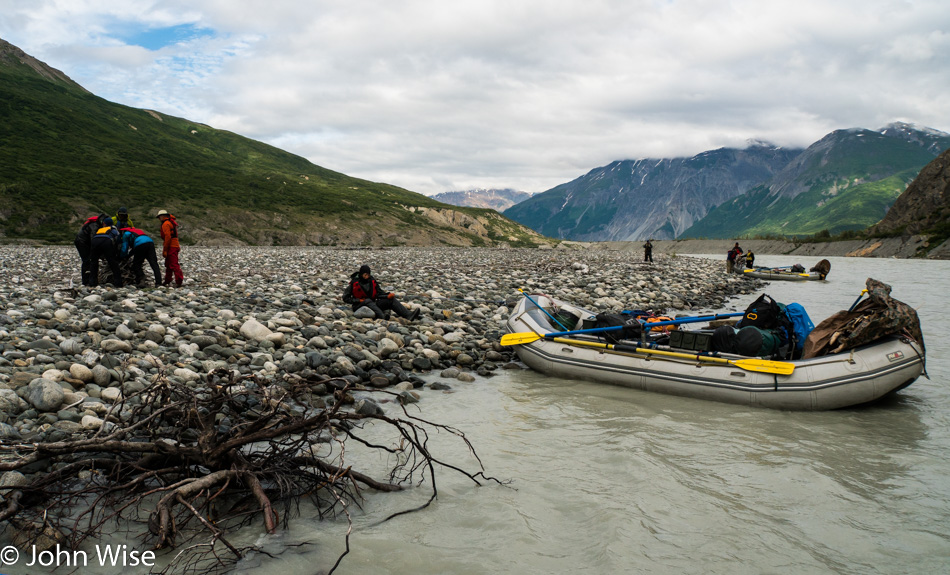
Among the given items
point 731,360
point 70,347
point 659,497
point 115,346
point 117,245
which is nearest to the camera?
point 659,497

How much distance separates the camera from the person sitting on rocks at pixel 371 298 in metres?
12.0

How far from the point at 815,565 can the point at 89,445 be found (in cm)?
575

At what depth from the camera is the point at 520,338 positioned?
1019cm

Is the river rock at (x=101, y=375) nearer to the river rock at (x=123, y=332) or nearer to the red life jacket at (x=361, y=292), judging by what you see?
the river rock at (x=123, y=332)

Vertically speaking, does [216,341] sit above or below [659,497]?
above

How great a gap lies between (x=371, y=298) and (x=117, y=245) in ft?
20.0

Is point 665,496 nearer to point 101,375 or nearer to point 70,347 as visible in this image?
point 101,375

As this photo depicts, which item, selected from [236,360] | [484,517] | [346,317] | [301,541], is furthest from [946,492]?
[346,317]

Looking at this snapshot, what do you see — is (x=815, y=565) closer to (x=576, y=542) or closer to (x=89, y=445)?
(x=576, y=542)

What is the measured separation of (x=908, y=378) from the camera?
Answer: 7.45 m

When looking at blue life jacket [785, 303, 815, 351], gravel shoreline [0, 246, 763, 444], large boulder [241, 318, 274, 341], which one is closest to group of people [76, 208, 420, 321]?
gravel shoreline [0, 246, 763, 444]

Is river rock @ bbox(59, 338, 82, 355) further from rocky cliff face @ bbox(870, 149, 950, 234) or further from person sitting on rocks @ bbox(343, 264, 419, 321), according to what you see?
rocky cliff face @ bbox(870, 149, 950, 234)

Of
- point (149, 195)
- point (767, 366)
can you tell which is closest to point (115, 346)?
point (767, 366)

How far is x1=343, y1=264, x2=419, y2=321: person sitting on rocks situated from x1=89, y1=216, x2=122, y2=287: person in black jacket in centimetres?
536
